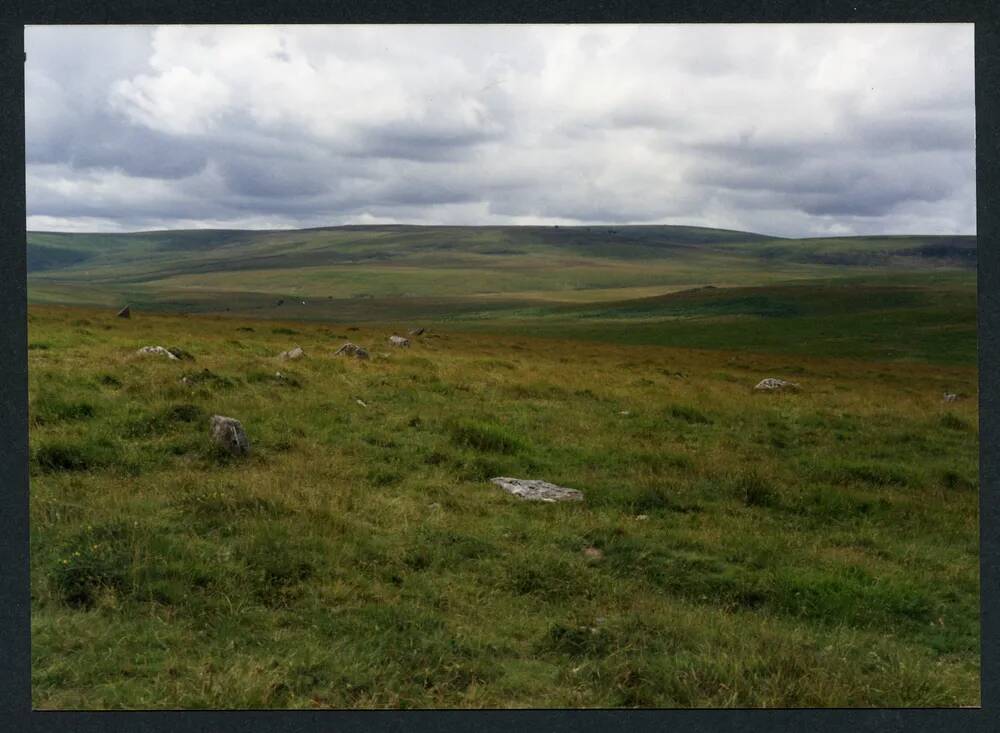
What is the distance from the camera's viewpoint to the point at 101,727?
461cm

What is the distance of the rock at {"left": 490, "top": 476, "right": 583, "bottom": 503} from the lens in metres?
9.84

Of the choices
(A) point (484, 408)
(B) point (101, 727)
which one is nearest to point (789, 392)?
(A) point (484, 408)

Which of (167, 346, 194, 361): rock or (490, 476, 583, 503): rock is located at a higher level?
(167, 346, 194, 361): rock

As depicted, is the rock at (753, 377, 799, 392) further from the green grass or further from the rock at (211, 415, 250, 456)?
the rock at (211, 415, 250, 456)

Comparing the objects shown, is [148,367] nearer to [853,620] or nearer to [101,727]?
[101,727]

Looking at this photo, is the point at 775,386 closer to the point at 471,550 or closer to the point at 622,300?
the point at 471,550

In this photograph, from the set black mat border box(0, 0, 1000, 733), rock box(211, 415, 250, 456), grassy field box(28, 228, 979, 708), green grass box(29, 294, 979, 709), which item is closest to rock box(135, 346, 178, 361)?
grassy field box(28, 228, 979, 708)

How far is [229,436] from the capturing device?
1024 centimetres

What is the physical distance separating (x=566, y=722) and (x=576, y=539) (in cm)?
365

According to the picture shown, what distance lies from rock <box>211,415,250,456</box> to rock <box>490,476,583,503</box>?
3400mm
